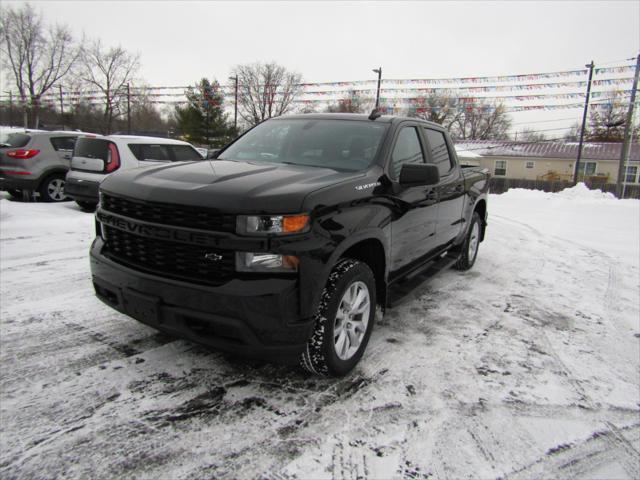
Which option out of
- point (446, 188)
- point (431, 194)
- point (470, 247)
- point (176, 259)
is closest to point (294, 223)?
point (176, 259)

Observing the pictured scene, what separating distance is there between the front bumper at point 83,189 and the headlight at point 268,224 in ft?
23.1

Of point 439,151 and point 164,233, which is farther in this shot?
point 439,151

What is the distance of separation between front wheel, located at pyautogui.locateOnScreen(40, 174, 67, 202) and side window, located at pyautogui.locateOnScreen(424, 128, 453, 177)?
872 centimetres

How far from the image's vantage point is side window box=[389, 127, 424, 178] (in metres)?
3.46

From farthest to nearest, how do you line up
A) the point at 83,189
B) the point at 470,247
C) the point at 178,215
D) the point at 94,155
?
the point at 94,155
the point at 83,189
the point at 470,247
the point at 178,215

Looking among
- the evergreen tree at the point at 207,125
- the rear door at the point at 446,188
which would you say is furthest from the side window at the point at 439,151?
the evergreen tree at the point at 207,125

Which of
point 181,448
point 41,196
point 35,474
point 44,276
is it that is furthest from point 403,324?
point 41,196

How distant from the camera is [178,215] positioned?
240 cm

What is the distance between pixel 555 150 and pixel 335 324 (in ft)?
150

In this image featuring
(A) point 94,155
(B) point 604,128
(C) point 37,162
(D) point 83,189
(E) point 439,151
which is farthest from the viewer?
(B) point 604,128

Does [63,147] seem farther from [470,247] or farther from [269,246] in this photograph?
[269,246]

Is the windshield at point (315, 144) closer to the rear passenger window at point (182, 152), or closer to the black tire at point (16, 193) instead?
the rear passenger window at point (182, 152)

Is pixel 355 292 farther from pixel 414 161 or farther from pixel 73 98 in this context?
pixel 73 98

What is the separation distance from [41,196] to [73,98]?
155ft
